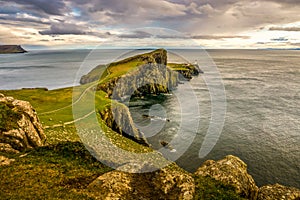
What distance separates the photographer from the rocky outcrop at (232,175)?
22.9 meters

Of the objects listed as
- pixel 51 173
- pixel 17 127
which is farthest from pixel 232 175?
pixel 17 127

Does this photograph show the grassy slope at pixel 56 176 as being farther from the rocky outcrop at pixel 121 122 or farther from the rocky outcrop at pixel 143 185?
the rocky outcrop at pixel 121 122

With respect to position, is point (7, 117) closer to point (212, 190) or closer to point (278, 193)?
point (212, 190)

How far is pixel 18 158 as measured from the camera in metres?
21.1

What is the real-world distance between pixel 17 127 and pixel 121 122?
4067 cm

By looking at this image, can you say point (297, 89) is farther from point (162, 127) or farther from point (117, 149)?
point (117, 149)

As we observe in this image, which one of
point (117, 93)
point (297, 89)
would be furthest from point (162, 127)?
point (297, 89)

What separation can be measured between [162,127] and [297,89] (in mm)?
104144

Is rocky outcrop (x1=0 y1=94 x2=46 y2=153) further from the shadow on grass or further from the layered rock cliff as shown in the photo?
the layered rock cliff

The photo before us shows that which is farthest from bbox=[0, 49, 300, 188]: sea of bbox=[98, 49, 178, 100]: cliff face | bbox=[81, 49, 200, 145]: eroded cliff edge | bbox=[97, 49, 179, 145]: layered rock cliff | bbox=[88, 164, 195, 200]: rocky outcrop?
bbox=[88, 164, 195, 200]: rocky outcrop

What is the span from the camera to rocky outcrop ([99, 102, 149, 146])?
6116 cm

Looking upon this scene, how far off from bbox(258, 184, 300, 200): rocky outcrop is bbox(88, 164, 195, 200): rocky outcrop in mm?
9869

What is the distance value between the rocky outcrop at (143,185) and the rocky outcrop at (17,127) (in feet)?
38.0

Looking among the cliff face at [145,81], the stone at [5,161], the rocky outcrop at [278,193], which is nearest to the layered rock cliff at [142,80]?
Result: the cliff face at [145,81]
